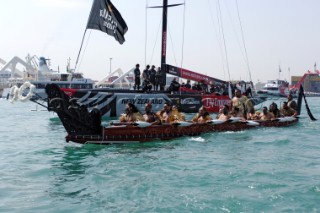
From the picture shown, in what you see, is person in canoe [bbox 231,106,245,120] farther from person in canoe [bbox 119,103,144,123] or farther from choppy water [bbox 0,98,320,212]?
person in canoe [bbox 119,103,144,123]

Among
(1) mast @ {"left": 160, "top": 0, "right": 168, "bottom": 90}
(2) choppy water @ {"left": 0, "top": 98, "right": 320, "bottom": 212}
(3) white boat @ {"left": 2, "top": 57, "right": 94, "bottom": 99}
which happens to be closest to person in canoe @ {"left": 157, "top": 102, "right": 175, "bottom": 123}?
(2) choppy water @ {"left": 0, "top": 98, "right": 320, "bottom": 212}

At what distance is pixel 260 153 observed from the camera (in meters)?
12.5

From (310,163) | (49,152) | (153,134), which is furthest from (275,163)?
(49,152)

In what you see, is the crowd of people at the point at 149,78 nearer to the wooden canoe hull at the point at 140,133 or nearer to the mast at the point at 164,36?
the mast at the point at 164,36

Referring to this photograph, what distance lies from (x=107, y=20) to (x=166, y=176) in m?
9.54

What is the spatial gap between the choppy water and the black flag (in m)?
4.95

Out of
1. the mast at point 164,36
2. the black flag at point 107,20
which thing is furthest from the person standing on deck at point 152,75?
the black flag at point 107,20

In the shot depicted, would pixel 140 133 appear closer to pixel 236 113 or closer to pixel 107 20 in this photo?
pixel 236 113

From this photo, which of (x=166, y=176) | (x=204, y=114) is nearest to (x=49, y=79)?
(x=204, y=114)

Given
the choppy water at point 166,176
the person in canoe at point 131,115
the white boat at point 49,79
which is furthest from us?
the white boat at point 49,79

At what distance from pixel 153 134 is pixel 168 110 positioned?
1.80 metres

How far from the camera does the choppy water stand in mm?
7715

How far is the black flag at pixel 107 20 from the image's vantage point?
16844 mm

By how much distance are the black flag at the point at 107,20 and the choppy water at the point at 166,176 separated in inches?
195
